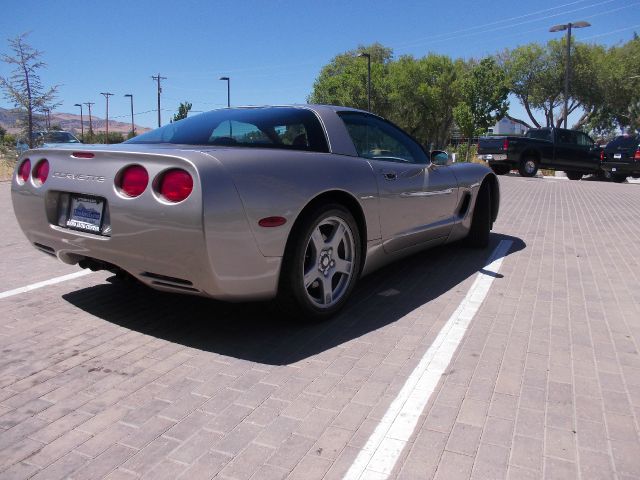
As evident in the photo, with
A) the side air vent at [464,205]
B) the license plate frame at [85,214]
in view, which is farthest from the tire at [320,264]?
the side air vent at [464,205]

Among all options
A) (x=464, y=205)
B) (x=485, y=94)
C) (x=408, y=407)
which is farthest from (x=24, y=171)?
(x=485, y=94)

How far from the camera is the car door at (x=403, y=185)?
3.86 m

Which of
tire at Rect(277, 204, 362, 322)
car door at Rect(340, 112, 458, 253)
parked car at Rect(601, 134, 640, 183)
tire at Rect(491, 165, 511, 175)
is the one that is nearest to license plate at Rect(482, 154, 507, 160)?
tire at Rect(491, 165, 511, 175)

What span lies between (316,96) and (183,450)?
6627cm

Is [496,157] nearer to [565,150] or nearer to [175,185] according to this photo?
[565,150]

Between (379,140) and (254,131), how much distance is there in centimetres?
110

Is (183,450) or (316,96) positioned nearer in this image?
(183,450)

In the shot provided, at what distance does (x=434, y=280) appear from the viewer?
4.57 metres

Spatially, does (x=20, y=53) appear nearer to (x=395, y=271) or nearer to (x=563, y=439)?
(x=395, y=271)

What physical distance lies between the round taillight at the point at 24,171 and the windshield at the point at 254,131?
706 mm

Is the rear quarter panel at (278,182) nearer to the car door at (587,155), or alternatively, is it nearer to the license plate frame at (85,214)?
the license plate frame at (85,214)

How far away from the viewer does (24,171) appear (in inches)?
133

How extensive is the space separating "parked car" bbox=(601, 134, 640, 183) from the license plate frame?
18.4 meters

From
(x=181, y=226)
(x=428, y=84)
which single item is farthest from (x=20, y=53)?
(x=428, y=84)
